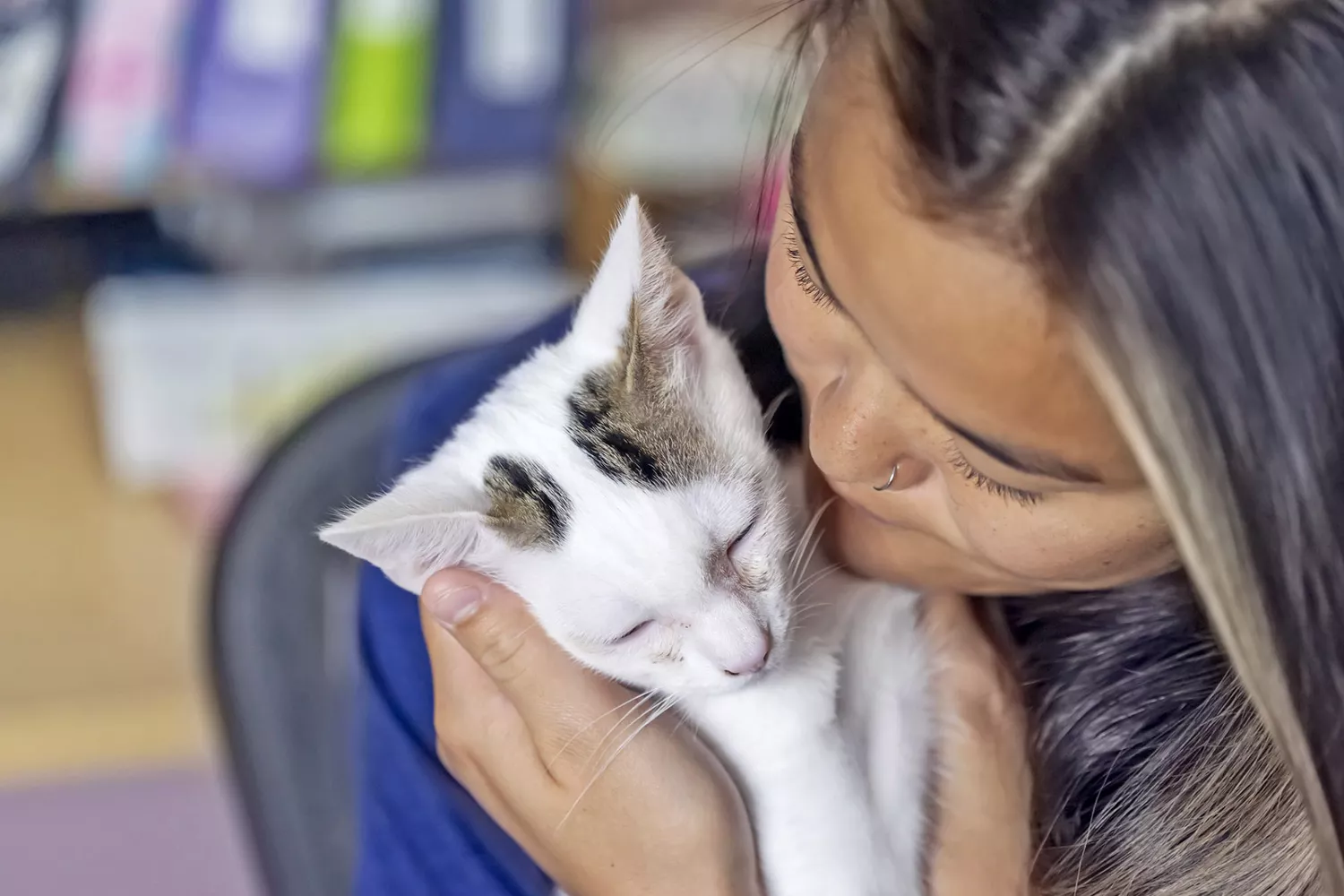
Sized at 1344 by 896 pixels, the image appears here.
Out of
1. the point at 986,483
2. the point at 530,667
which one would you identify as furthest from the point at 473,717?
the point at 986,483

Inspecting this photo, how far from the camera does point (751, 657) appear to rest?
76cm

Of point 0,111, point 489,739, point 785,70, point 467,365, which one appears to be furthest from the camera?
point 0,111

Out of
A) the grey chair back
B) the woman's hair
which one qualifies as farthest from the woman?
the grey chair back

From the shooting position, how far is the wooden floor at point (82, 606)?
1477 mm

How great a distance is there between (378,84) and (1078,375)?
1382 mm

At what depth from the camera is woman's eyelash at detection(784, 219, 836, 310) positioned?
64cm

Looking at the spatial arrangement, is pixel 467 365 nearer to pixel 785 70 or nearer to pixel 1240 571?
pixel 785 70

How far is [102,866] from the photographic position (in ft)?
5.23

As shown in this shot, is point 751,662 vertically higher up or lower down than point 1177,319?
lower down

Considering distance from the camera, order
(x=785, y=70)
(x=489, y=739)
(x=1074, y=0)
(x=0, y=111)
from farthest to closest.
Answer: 1. (x=0, y=111)
2. (x=489, y=739)
3. (x=785, y=70)
4. (x=1074, y=0)

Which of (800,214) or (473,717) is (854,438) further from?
(473,717)

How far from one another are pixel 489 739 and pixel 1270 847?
21.1 inches

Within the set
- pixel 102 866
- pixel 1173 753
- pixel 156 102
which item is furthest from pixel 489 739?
pixel 156 102

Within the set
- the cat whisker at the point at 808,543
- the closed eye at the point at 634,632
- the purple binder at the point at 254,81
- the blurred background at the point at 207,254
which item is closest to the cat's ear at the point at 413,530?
the closed eye at the point at 634,632
